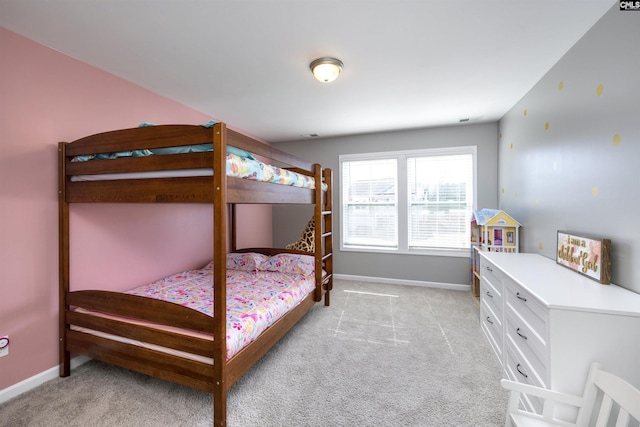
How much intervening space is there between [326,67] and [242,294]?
6.71 feet

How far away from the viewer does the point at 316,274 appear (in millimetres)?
3100

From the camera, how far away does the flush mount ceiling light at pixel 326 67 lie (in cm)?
208

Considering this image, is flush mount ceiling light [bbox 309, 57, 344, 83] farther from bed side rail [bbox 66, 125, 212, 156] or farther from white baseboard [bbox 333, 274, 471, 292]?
white baseboard [bbox 333, 274, 471, 292]

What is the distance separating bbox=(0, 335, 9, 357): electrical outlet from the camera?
5.65 feet

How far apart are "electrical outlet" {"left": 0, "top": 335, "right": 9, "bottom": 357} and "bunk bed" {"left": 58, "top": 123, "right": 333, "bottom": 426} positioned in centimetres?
A: 27

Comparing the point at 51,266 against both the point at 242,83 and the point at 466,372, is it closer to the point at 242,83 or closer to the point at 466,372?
the point at 242,83

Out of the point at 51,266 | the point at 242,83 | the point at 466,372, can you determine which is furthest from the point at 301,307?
the point at 242,83

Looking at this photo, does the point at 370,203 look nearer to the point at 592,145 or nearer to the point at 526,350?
the point at 592,145

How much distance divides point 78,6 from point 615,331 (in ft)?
10.8

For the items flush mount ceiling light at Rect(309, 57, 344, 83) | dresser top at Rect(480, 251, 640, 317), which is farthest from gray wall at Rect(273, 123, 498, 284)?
flush mount ceiling light at Rect(309, 57, 344, 83)

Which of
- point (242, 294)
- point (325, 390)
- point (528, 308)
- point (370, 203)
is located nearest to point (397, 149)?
point (370, 203)

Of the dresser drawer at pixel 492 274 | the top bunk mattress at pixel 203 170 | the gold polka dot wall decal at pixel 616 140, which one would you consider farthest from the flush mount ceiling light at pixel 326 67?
the dresser drawer at pixel 492 274

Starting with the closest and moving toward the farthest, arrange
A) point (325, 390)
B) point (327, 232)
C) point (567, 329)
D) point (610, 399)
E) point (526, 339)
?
point (610, 399) → point (567, 329) → point (526, 339) → point (325, 390) → point (327, 232)

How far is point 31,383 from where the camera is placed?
1836 millimetres
